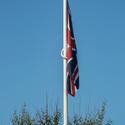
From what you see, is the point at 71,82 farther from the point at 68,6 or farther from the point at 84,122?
the point at 84,122

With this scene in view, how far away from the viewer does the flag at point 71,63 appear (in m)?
8.52

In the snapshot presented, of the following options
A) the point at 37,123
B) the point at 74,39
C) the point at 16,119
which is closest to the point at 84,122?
the point at 37,123

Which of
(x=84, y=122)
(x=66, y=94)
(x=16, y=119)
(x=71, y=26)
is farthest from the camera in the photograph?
(x=16, y=119)

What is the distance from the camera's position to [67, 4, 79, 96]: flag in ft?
27.9

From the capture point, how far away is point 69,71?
856 cm

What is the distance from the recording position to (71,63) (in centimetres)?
867

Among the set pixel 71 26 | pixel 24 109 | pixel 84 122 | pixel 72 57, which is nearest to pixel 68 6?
pixel 71 26

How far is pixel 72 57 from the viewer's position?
8750 millimetres

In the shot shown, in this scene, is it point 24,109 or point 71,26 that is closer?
point 71,26

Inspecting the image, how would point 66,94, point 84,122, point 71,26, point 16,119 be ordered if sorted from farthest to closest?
point 16,119 → point 84,122 → point 71,26 → point 66,94

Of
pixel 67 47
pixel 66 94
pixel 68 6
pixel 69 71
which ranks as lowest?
pixel 66 94

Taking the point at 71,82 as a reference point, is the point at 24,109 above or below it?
above

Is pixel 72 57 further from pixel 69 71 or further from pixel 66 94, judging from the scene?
pixel 66 94

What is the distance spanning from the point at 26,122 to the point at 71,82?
345 inches
